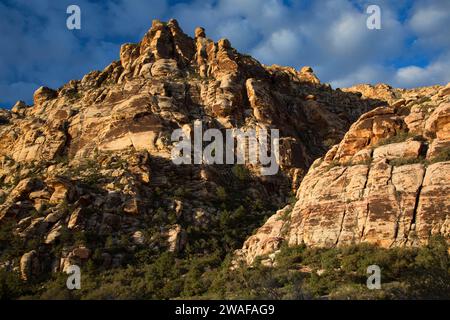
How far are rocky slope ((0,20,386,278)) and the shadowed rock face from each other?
0.17 meters

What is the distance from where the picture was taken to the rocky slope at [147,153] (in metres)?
42.0

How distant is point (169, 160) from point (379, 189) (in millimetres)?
23366

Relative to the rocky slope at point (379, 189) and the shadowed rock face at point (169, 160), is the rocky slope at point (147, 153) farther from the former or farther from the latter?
the rocky slope at point (379, 189)

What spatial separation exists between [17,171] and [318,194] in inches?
1513

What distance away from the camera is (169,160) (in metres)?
50.9

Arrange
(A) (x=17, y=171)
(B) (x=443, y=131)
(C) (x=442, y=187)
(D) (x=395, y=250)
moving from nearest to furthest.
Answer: (D) (x=395, y=250) → (C) (x=442, y=187) → (B) (x=443, y=131) → (A) (x=17, y=171)

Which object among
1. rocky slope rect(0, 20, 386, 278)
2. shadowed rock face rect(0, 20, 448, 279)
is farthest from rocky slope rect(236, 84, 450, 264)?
rocky slope rect(0, 20, 386, 278)

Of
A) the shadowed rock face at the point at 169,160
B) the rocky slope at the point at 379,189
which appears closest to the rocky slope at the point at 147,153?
the shadowed rock face at the point at 169,160

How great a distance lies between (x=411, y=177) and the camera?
35219 mm

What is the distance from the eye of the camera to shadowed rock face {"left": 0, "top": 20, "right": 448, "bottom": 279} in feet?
124

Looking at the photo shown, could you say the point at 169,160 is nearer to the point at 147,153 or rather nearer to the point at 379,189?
the point at 147,153

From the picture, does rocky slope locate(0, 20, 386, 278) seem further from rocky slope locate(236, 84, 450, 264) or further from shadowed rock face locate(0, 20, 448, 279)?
rocky slope locate(236, 84, 450, 264)
